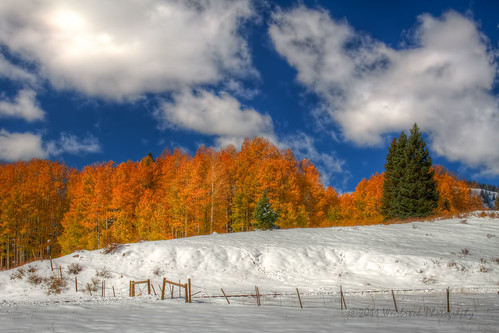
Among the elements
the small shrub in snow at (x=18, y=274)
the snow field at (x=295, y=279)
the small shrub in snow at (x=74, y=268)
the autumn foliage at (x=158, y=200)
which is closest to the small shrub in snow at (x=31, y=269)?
the snow field at (x=295, y=279)

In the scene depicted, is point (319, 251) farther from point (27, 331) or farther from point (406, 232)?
point (27, 331)

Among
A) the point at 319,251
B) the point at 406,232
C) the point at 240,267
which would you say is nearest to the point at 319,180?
the point at 406,232

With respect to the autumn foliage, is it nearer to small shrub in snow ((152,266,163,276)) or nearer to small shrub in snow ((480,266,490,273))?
small shrub in snow ((152,266,163,276))

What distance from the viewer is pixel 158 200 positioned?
43.9 m

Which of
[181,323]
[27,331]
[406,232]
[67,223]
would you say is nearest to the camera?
[27,331]

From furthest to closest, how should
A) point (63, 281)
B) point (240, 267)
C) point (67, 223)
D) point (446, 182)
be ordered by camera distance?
1. point (446, 182)
2. point (67, 223)
3. point (240, 267)
4. point (63, 281)

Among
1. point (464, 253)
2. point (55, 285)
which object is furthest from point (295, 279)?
point (55, 285)

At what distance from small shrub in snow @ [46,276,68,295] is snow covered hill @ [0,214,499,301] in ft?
1.14

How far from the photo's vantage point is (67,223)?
41781 mm

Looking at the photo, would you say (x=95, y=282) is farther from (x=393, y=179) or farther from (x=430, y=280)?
(x=393, y=179)

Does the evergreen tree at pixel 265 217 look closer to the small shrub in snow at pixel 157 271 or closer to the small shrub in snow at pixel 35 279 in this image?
the small shrub in snow at pixel 157 271

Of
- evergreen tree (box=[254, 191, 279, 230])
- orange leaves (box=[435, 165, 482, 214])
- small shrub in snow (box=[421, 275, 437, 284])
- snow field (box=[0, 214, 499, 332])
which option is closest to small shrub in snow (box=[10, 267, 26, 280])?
snow field (box=[0, 214, 499, 332])

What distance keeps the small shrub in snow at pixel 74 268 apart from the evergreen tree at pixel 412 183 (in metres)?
37.8

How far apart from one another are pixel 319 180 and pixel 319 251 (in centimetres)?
2119
